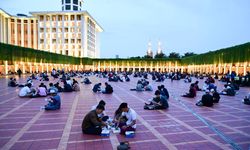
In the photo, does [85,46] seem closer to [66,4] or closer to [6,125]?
[66,4]

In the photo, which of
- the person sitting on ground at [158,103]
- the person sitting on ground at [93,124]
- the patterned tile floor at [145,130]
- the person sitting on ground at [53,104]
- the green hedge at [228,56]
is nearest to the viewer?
the patterned tile floor at [145,130]

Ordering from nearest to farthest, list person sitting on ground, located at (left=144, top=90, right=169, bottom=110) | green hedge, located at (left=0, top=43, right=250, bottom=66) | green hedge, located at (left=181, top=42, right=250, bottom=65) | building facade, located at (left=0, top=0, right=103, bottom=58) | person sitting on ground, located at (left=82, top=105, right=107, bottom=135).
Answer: person sitting on ground, located at (left=82, top=105, right=107, bottom=135) → person sitting on ground, located at (left=144, top=90, right=169, bottom=110) → green hedge, located at (left=181, top=42, right=250, bottom=65) → green hedge, located at (left=0, top=43, right=250, bottom=66) → building facade, located at (left=0, top=0, right=103, bottom=58)

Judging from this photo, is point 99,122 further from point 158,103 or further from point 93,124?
point 158,103

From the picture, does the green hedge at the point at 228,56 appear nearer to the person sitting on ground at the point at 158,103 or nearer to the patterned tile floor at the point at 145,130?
the patterned tile floor at the point at 145,130

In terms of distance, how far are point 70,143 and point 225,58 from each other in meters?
48.6

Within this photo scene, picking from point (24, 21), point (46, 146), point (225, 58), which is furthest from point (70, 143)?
point (24, 21)

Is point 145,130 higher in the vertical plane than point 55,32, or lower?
lower

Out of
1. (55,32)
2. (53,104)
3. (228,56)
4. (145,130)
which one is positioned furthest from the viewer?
(55,32)

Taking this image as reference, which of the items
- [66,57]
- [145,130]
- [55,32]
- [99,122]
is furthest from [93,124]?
[55,32]

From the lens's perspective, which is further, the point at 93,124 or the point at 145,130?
the point at 145,130

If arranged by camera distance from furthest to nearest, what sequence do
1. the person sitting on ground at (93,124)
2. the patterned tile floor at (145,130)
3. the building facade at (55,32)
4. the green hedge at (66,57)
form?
the building facade at (55,32) < the green hedge at (66,57) < the person sitting on ground at (93,124) < the patterned tile floor at (145,130)

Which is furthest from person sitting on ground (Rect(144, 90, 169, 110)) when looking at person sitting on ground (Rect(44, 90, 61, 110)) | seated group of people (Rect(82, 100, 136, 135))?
person sitting on ground (Rect(44, 90, 61, 110))

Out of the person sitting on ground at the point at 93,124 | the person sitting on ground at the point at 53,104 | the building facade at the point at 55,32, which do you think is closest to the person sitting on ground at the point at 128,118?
the person sitting on ground at the point at 93,124

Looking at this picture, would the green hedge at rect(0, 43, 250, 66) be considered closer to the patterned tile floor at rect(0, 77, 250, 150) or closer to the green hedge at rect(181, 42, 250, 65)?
the green hedge at rect(181, 42, 250, 65)
